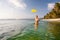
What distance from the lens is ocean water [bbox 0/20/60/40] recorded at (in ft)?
5.25

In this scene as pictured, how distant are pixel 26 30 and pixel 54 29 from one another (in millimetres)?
428

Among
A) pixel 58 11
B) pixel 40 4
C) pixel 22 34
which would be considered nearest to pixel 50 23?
pixel 58 11

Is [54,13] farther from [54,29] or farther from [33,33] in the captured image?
[33,33]

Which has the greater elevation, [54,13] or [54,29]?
[54,13]

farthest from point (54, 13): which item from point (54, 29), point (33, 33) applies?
point (33, 33)

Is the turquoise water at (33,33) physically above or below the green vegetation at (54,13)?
below

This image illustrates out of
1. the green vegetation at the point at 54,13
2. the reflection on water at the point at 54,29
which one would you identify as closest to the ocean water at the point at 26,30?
the reflection on water at the point at 54,29

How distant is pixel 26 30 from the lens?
5.47ft

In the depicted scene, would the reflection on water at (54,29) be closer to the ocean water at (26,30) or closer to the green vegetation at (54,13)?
the ocean water at (26,30)

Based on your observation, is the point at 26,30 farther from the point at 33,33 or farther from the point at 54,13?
the point at 54,13

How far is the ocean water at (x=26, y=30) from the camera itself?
1.60m

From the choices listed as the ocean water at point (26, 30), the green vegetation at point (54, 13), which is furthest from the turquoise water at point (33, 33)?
the green vegetation at point (54, 13)

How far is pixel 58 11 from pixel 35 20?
0.39 metres

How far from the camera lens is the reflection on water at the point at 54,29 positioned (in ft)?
5.31
